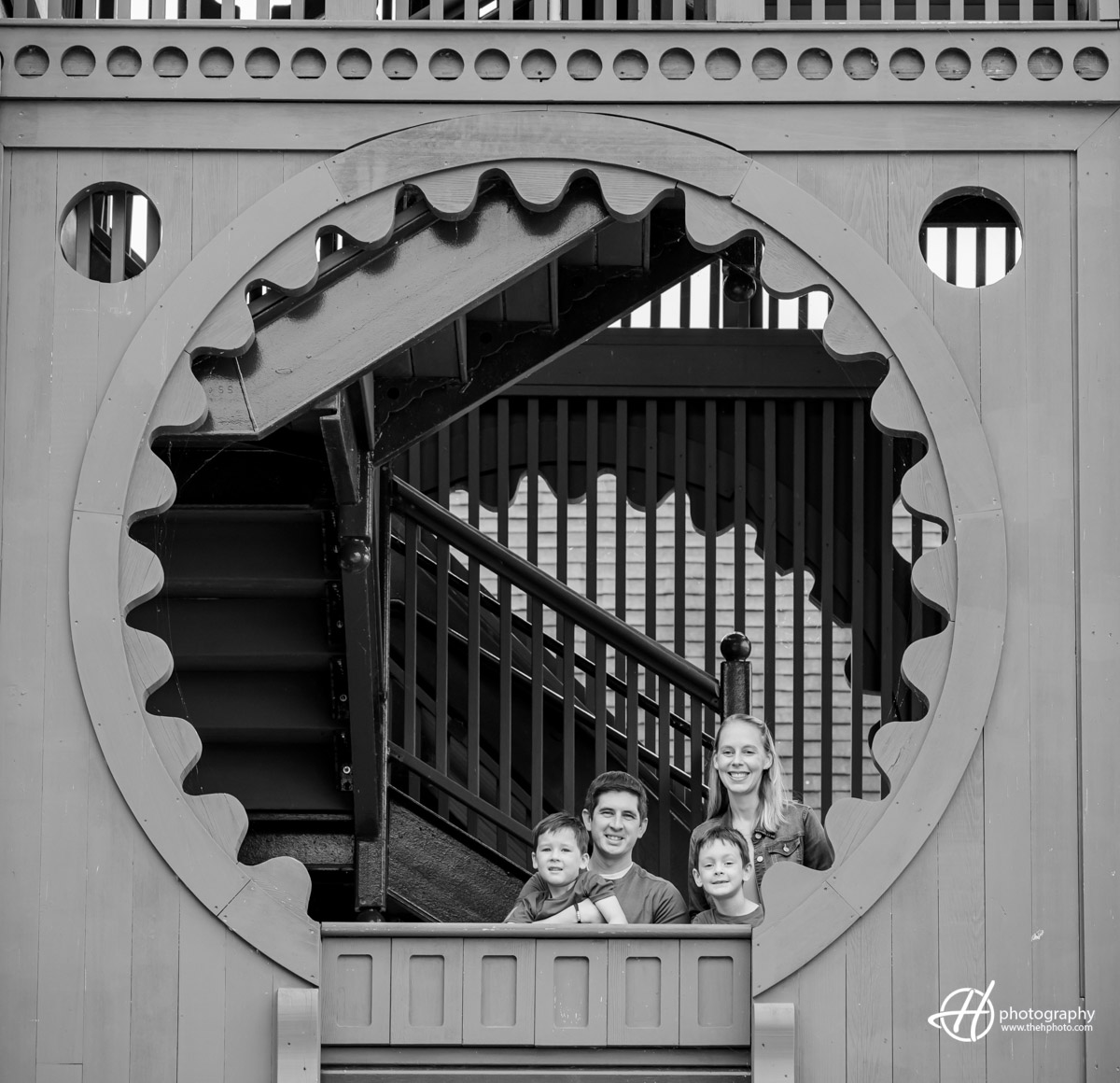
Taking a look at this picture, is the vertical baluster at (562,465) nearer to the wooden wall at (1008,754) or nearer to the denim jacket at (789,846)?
the denim jacket at (789,846)

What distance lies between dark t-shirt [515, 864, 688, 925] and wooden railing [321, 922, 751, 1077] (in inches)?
12.9

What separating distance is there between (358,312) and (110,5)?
11.2 feet

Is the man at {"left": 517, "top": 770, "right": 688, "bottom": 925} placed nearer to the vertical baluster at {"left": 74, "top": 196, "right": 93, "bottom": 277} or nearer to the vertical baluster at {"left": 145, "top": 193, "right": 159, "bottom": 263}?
the vertical baluster at {"left": 145, "top": 193, "right": 159, "bottom": 263}

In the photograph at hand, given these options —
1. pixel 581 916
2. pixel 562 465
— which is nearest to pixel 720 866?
pixel 581 916

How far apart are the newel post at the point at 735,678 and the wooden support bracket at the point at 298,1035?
2.69m

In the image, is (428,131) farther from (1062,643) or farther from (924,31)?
(1062,643)

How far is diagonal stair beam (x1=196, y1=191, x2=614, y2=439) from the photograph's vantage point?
5898 millimetres

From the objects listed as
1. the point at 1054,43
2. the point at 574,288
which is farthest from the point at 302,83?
the point at 1054,43

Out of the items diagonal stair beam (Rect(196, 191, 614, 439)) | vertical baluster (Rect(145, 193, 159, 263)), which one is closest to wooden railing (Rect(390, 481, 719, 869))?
vertical baluster (Rect(145, 193, 159, 263))

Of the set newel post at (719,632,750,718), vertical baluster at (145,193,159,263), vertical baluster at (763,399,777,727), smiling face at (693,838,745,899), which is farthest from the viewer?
vertical baluster at (763,399,777,727)

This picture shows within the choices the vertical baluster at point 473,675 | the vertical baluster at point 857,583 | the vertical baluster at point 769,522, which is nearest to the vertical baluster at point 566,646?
the vertical baluster at point 473,675

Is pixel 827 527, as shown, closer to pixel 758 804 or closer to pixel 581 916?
pixel 758 804

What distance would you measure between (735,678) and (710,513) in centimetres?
188

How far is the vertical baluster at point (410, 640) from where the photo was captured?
838 centimetres
